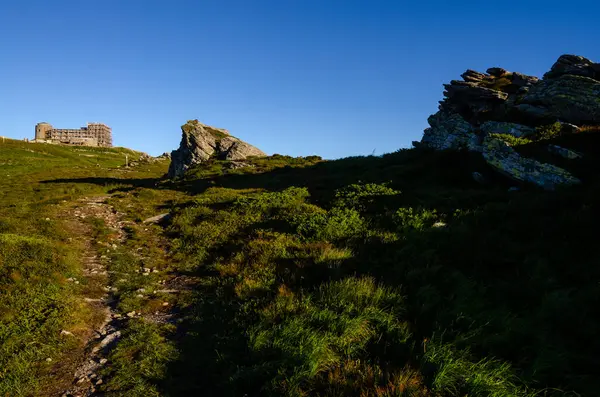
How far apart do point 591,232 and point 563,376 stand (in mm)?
6114

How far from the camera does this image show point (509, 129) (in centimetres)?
2053

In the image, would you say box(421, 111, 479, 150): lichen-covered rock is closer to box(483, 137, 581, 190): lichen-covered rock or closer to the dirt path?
box(483, 137, 581, 190): lichen-covered rock

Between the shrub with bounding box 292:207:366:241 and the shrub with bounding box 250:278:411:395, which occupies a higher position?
the shrub with bounding box 292:207:366:241

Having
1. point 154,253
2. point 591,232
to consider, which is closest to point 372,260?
point 591,232

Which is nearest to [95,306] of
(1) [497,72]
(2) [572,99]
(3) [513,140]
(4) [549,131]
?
(3) [513,140]

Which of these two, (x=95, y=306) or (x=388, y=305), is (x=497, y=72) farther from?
(x=95, y=306)

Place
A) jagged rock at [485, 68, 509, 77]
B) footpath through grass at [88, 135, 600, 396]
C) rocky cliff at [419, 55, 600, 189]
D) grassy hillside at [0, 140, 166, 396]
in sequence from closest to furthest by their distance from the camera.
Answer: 1. footpath through grass at [88, 135, 600, 396]
2. grassy hillside at [0, 140, 166, 396]
3. rocky cliff at [419, 55, 600, 189]
4. jagged rock at [485, 68, 509, 77]

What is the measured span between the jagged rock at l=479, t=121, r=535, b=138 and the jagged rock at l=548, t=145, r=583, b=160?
150 inches

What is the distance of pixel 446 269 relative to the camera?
9078mm

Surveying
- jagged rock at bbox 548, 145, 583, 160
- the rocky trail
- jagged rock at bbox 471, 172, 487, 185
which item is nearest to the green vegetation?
jagged rock at bbox 548, 145, 583, 160

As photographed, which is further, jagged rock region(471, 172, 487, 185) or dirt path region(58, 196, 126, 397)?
jagged rock region(471, 172, 487, 185)

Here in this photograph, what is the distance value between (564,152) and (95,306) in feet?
63.9

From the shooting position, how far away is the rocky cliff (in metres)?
15.8

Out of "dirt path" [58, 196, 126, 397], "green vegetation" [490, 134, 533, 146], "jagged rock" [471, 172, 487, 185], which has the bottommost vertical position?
"dirt path" [58, 196, 126, 397]
